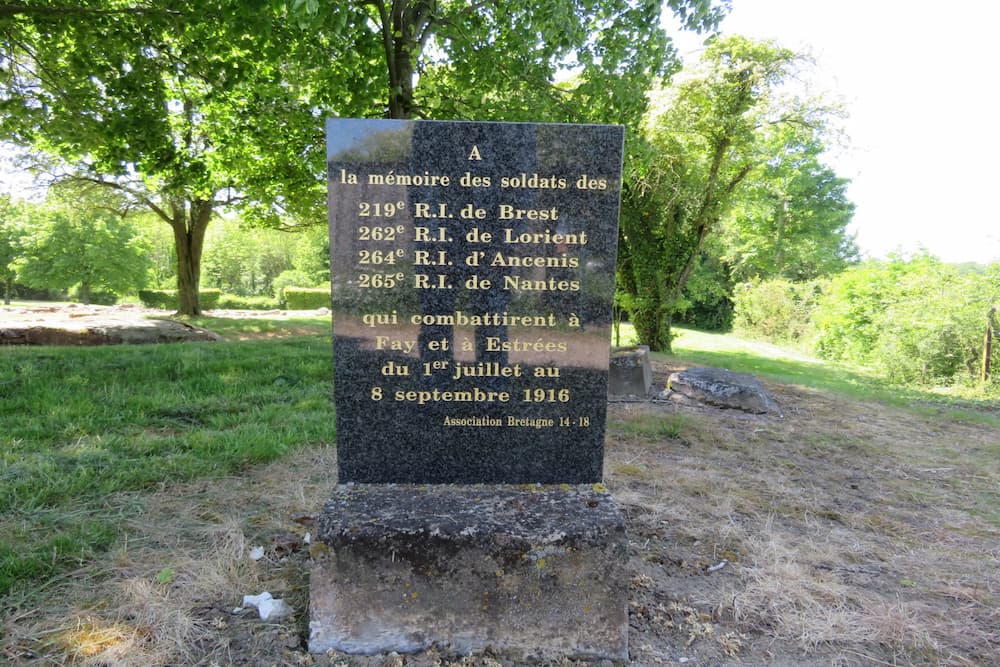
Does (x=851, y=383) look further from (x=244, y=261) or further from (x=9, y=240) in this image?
(x=244, y=261)

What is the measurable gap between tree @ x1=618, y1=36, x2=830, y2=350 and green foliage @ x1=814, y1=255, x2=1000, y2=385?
13.6 feet

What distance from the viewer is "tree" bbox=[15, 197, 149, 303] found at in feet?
85.0

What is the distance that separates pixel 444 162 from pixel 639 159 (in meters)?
6.21

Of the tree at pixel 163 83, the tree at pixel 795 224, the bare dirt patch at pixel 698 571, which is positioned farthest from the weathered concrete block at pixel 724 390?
the tree at pixel 795 224

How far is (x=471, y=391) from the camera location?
2826 millimetres

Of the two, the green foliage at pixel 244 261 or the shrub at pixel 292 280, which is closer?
the shrub at pixel 292 280

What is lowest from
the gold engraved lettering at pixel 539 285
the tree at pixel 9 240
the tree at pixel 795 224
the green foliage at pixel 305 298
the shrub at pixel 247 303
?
the shrub at pixel 247 303

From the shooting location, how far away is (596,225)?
272 cm

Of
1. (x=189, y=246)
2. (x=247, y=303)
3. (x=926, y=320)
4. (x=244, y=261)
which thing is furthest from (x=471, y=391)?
(x=244, y=261)

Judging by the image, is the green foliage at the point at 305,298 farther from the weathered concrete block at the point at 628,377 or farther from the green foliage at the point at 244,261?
the weathered concrete block at the point at 628,377

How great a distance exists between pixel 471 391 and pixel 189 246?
57.6 ft

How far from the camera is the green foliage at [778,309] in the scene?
20.6m

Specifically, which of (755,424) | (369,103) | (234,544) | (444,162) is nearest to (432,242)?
(444,162)

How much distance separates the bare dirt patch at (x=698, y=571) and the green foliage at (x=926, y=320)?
22.5 ft
